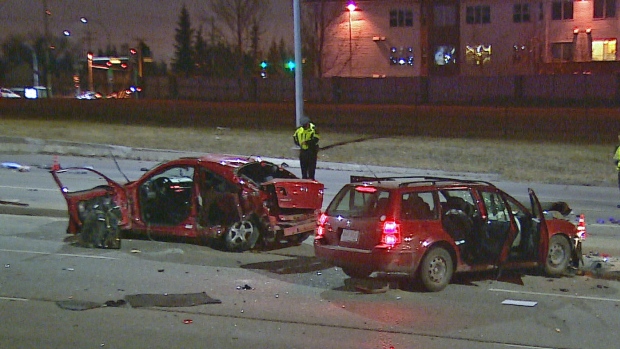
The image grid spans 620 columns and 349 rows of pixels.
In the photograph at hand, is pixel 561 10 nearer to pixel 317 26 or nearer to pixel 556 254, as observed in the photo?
pixel 317 26

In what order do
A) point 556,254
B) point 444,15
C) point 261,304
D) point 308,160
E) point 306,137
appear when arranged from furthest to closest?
1. point 444,15
2. point 308,160
3. point 306,137
4. point 556,254
5. point 261,304

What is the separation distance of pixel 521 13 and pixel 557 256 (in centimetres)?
5276

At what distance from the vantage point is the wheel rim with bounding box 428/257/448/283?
9797mm

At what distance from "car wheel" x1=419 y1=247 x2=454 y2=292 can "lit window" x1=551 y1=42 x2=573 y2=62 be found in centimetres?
5317

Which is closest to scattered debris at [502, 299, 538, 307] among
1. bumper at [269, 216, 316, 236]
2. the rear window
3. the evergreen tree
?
the rear window

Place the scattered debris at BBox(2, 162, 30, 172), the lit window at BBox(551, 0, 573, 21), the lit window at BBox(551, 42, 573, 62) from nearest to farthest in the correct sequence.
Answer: the scattered debris at BBox(2, 162, 30, 172), the lit window at BBox(551, 0, 573, 21), the lit window at BBox(551, 42, 573, 62)

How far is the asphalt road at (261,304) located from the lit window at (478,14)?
5119 centimetres

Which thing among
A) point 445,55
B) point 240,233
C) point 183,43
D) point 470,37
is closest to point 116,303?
point 240,233

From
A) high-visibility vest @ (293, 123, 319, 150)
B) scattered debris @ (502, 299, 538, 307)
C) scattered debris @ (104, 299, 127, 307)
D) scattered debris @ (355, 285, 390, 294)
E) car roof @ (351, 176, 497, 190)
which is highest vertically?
A: high-visibility vest @ (293, 123, 319, 150)

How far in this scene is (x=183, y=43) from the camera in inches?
4242

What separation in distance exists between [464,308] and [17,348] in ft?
15.4

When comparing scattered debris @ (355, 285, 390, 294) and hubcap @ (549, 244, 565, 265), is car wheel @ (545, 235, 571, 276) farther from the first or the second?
scattered debris @ (355, 285, 390, 294)

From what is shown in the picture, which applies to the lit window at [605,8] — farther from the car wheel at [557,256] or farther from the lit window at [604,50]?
the car wheel at [557,256]

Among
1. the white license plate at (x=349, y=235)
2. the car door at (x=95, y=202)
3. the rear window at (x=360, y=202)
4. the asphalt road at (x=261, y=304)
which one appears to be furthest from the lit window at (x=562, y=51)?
the white license plate at (x=349, y=235)
